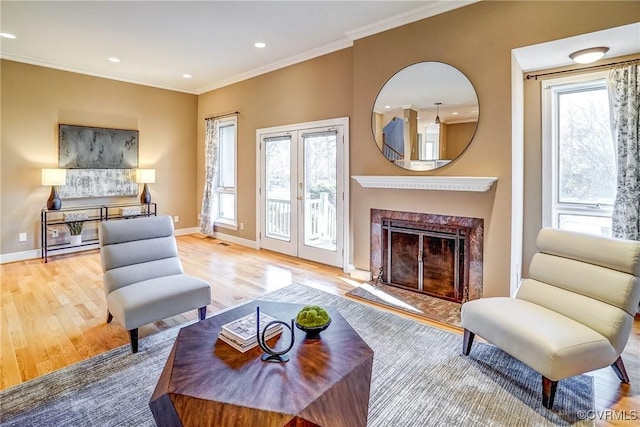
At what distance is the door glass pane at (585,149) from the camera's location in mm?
3453

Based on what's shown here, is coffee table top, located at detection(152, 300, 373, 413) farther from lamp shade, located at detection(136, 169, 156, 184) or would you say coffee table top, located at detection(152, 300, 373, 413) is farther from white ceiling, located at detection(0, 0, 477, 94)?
lamp shade, located at detection(136, 169, 156, 184)

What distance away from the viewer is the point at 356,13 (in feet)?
12.0

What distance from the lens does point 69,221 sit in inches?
208

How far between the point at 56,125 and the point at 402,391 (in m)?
6.35

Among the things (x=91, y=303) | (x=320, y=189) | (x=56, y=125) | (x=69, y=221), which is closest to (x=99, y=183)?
(x=69, y=221)

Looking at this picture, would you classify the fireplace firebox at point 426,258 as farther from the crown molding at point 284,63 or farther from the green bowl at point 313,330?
the crown molding at point 284,63

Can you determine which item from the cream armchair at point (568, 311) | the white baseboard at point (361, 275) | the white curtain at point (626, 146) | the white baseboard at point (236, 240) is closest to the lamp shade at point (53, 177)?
the white baseboard at point (236, 240)

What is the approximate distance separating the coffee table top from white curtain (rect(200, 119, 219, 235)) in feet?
16.8

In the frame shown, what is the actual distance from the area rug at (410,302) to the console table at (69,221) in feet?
15.0

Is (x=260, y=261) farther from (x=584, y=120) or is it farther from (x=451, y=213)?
(x=584, y=120)

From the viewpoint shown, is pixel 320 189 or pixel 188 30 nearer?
pixel 188 30

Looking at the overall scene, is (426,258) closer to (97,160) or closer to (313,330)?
(313,330)

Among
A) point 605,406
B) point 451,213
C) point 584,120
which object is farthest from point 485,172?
point 605,406

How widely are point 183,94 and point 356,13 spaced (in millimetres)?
4701
